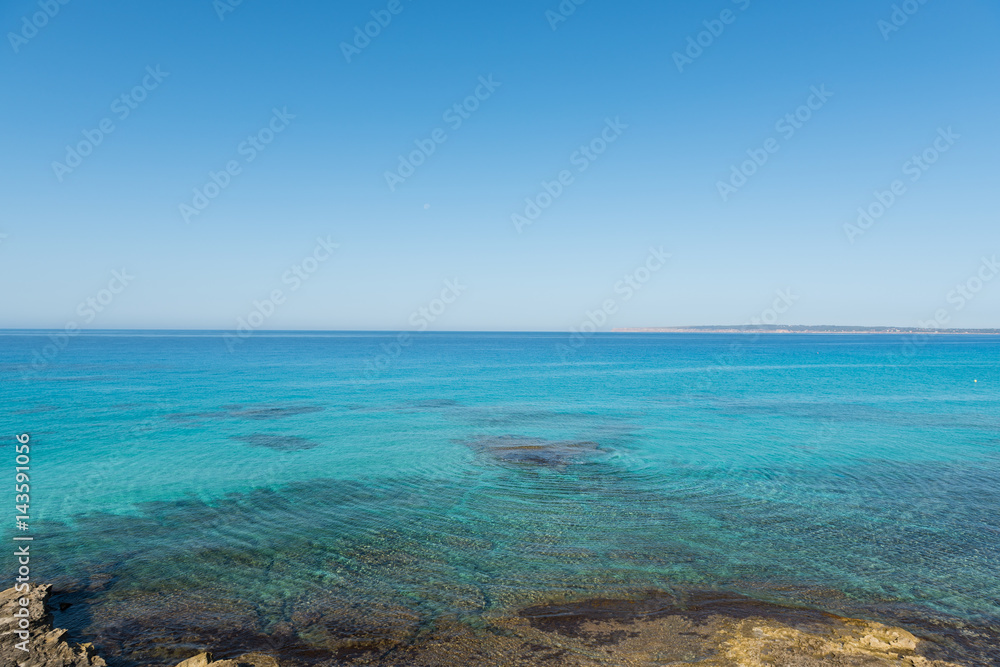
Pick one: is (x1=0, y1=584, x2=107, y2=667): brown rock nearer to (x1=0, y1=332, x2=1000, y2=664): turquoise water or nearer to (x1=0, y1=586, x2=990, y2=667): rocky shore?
(x1=0, y1=586, x2=990, y2=667): rocky shore

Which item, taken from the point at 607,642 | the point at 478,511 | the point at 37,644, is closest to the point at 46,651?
the point at 37,644

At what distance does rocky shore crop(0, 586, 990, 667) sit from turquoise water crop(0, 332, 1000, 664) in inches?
23.4

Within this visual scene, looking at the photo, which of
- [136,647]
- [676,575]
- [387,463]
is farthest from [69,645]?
[387,463]

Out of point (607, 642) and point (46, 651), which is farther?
point (607, 642)

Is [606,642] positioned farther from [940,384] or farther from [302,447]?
[940,384]

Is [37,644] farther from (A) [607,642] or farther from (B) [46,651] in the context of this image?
(A) [607,642]

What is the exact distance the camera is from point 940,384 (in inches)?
2000

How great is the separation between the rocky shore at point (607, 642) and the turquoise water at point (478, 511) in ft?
1.95

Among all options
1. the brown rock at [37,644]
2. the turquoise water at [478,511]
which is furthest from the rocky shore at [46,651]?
the turquoise water at [478,511]

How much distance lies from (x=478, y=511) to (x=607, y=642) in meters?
6.66

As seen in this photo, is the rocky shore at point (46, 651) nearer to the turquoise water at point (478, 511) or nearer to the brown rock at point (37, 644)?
the brown rock at point (37, 644)

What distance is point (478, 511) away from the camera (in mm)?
14859

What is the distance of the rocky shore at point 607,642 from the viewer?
7.96 metres

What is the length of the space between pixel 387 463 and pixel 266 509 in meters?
5.72
